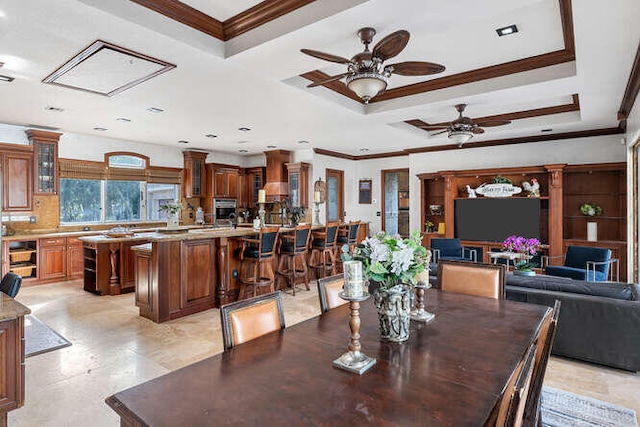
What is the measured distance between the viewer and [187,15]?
282cm

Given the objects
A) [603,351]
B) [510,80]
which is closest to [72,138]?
[510,80]

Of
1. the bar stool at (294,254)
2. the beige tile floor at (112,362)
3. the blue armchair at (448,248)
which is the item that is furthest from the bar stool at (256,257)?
the blue armchair at (448,248)

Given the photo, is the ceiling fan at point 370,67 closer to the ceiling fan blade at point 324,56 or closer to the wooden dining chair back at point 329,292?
the ceiling fan blade at point 324,56

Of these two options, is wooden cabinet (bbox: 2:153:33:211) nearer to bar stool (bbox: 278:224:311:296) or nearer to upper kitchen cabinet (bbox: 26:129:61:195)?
→ upper kitchen cabinet (bbox: 26:129:61:195)

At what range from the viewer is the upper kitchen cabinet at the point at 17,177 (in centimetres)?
584

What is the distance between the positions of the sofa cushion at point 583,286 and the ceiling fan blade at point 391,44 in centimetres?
221

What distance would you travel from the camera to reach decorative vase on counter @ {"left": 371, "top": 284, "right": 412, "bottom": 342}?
160cm

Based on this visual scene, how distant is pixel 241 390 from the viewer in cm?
121

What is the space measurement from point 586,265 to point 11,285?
663 cm

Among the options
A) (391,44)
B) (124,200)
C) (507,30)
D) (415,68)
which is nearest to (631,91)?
(507,30)

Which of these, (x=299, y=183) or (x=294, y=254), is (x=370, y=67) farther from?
(x=299, y=183)

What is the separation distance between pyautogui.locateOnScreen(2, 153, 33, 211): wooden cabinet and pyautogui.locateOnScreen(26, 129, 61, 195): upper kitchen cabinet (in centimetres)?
9

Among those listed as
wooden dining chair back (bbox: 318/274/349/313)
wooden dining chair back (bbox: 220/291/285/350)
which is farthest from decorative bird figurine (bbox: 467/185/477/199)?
wooden dining chair back (bbox: 220/291/285/350)

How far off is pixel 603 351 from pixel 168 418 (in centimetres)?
328
